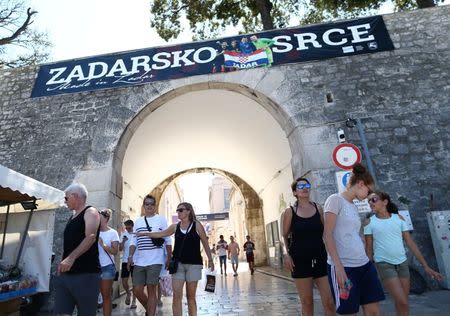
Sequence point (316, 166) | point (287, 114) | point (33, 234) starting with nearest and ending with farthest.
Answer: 1. point (33, 234)
2. point (316, 166)
3. point (287, 114)

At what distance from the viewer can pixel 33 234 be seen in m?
5.86

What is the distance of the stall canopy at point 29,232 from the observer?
544 cm

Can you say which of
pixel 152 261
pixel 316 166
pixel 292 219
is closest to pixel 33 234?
pixel 152 261

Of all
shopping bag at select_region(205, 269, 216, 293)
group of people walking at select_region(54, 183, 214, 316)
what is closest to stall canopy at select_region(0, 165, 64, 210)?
group of people walking at select_region(54, 183, 214, 316)

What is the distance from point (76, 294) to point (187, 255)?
54.0 inches

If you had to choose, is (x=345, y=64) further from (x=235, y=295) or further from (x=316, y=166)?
(x=235, y=295)

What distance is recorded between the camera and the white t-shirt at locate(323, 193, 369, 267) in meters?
2.66

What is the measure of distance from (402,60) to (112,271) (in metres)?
7.20

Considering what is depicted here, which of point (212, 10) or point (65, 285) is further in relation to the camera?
point (212, 10)

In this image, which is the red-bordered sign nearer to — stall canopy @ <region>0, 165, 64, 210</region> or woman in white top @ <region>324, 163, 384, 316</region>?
woman in white top @ <region>324, 163, 384, 316</region>

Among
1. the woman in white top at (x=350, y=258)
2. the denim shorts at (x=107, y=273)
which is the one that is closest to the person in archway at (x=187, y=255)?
the denim shorts at (x=107, y=273)

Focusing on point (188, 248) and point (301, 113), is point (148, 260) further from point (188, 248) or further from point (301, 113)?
point (301, 113)

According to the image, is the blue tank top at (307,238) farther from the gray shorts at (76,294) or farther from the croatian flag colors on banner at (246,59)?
the croatian flag colors on banner at (246,59)

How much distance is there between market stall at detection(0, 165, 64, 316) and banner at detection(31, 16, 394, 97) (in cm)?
340
